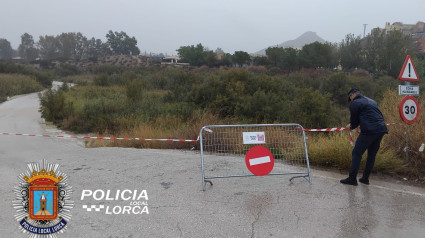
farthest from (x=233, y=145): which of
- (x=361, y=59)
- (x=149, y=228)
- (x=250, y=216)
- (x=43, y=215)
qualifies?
(x=361, y=59)

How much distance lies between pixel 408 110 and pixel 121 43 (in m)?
146

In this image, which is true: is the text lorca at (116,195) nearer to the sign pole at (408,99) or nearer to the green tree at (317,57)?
the sign pole at (408,99)

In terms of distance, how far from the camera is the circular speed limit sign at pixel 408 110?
6641 mm

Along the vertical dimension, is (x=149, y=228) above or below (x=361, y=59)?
below

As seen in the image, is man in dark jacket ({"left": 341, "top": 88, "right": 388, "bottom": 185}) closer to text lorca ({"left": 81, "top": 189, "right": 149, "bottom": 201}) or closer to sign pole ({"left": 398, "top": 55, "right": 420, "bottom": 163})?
sign pole ({"left": 398, "top": 55, "right": 420, "bottom": 163})

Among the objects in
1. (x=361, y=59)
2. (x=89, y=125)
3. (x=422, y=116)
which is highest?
(x=361, y=59)

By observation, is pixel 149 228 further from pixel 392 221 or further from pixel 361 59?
pixel 361 59

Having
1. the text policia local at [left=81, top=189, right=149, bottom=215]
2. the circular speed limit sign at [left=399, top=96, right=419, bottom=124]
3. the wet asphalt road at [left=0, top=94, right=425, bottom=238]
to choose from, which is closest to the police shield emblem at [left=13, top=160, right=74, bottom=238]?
the wet asphalt road at [left=0, top=94, right=425, bottom=238]

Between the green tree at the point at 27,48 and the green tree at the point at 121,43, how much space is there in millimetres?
32592

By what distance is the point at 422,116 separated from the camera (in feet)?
25.6

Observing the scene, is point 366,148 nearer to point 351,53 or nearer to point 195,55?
point 351,53

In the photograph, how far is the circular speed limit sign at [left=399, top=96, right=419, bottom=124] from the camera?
6.64 metres

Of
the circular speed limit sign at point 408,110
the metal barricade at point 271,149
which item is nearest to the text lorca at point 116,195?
the metal barricade at point 271,149

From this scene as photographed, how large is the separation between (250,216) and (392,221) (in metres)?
1.92
